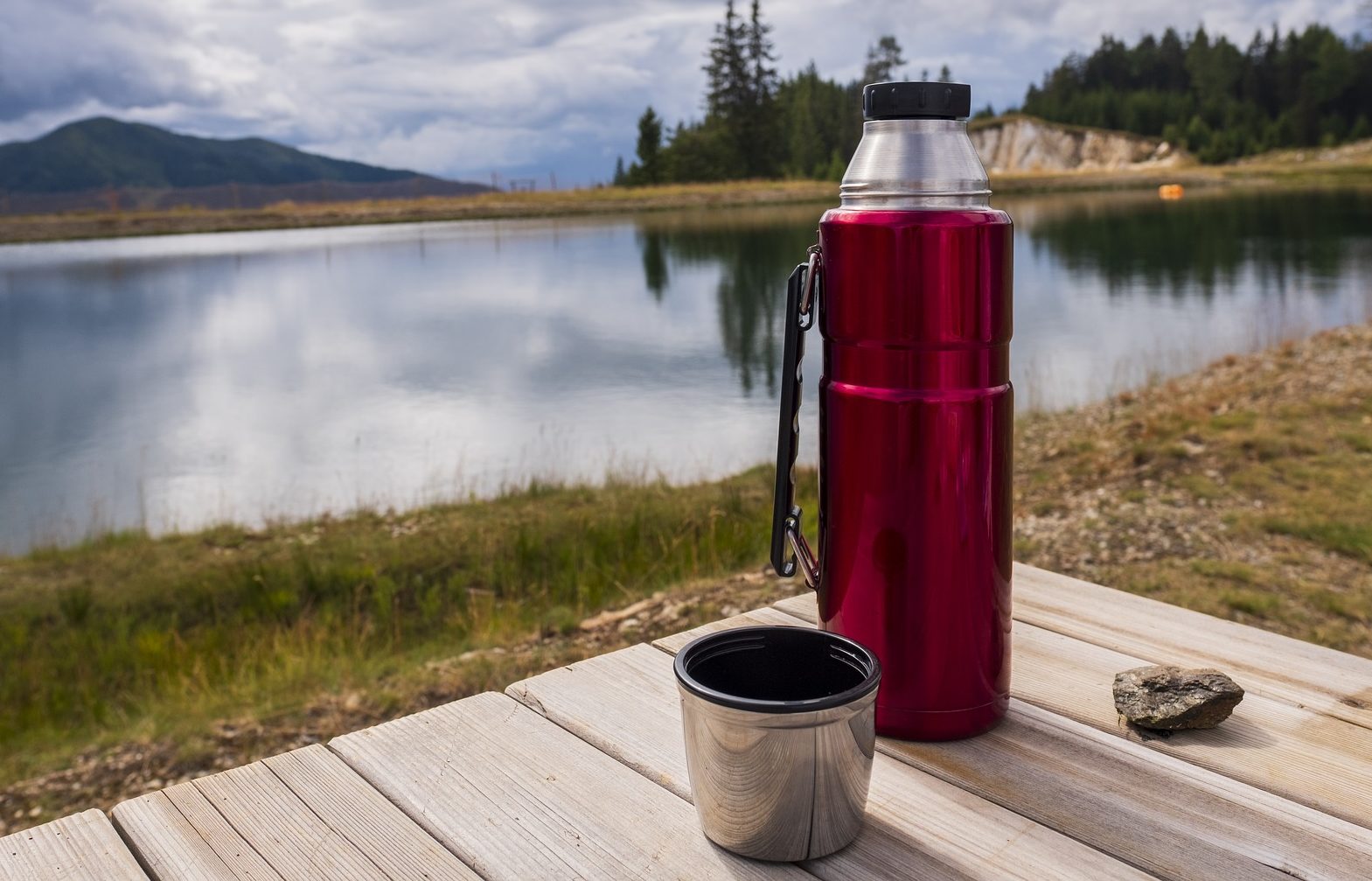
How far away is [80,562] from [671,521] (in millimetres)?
3754

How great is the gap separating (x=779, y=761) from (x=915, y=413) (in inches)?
16.2

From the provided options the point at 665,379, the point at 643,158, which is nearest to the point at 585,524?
the point at 665,379

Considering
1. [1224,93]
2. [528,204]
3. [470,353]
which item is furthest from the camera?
[1224,93]

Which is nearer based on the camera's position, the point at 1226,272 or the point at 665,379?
the point at 665,379

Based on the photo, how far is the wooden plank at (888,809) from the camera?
1033 millimetres

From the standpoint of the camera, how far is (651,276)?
26.6 m

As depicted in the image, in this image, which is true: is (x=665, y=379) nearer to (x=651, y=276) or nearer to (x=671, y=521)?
(x=671, y=521)

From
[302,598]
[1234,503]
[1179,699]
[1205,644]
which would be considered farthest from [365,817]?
[1234,503]

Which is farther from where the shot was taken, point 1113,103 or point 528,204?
point 1113,103

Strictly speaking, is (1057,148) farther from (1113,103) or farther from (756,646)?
(756,646)

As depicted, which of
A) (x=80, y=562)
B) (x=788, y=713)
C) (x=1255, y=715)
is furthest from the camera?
(x=80, y=562)

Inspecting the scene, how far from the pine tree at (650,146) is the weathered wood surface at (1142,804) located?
5731 centimetres

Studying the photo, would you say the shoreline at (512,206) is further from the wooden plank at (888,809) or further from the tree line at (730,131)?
the wooden plank at (888,809)

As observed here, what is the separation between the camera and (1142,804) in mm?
1137
